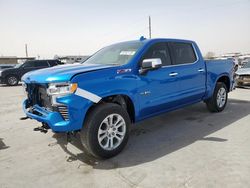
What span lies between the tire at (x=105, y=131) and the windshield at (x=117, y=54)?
37.8 inches

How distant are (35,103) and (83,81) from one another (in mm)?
1198

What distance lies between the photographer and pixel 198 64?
5.41 metres

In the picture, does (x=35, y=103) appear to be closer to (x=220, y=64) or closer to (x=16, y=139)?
(x=16, y=139)

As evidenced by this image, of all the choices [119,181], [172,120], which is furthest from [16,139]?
[172,120]

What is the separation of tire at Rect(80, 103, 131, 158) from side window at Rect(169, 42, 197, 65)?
5.96ft

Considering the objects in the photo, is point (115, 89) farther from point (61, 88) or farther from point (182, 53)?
point (182, 53)

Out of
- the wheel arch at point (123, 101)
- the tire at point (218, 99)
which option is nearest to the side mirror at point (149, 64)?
the wheel arch at point (123, 101)

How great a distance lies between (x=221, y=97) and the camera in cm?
635

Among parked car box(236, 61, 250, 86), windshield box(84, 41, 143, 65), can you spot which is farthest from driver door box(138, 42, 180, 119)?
parked car box(236, 61, 250, 86)

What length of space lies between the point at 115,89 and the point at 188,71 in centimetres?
208

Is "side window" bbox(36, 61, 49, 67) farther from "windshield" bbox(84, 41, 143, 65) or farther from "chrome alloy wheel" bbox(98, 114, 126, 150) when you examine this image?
"chrome alloy wheel" bbox(98, 114, 126, 150)

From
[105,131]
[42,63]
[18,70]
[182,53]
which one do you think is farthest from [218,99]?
[18,70]

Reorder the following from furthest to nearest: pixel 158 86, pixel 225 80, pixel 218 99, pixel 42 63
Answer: pixel 42 63 < pixel 225 80 < pixel 218 99 < pixel 158 86

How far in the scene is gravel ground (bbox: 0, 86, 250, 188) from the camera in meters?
3.03
